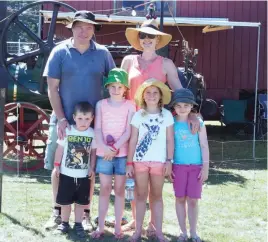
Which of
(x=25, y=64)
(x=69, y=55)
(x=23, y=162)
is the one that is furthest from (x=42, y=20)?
(x=69, y=55)

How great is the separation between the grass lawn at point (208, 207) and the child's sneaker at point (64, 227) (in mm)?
54

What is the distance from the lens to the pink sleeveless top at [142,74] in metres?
3.69

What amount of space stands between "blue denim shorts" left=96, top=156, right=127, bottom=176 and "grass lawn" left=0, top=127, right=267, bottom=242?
54cm

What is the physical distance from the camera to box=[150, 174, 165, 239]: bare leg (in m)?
3.64

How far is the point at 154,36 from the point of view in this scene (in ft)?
12.1

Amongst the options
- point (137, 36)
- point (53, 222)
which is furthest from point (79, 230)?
point (137, 36)

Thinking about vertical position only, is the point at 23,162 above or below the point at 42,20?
below

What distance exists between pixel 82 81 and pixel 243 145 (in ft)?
20.5

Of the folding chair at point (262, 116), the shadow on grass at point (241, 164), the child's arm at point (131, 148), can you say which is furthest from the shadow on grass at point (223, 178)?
the folding chair at point (262, 116)

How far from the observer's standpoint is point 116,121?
3.62 m

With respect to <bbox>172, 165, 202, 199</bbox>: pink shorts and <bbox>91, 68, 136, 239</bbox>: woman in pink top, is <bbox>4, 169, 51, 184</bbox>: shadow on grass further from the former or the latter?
<bbox>172, 165, 202, 199</bbox>: pink shorts

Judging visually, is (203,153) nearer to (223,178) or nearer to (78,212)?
(78,212)

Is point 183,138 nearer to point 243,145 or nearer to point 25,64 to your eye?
point 25,64

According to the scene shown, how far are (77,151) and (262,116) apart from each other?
7.24 m
